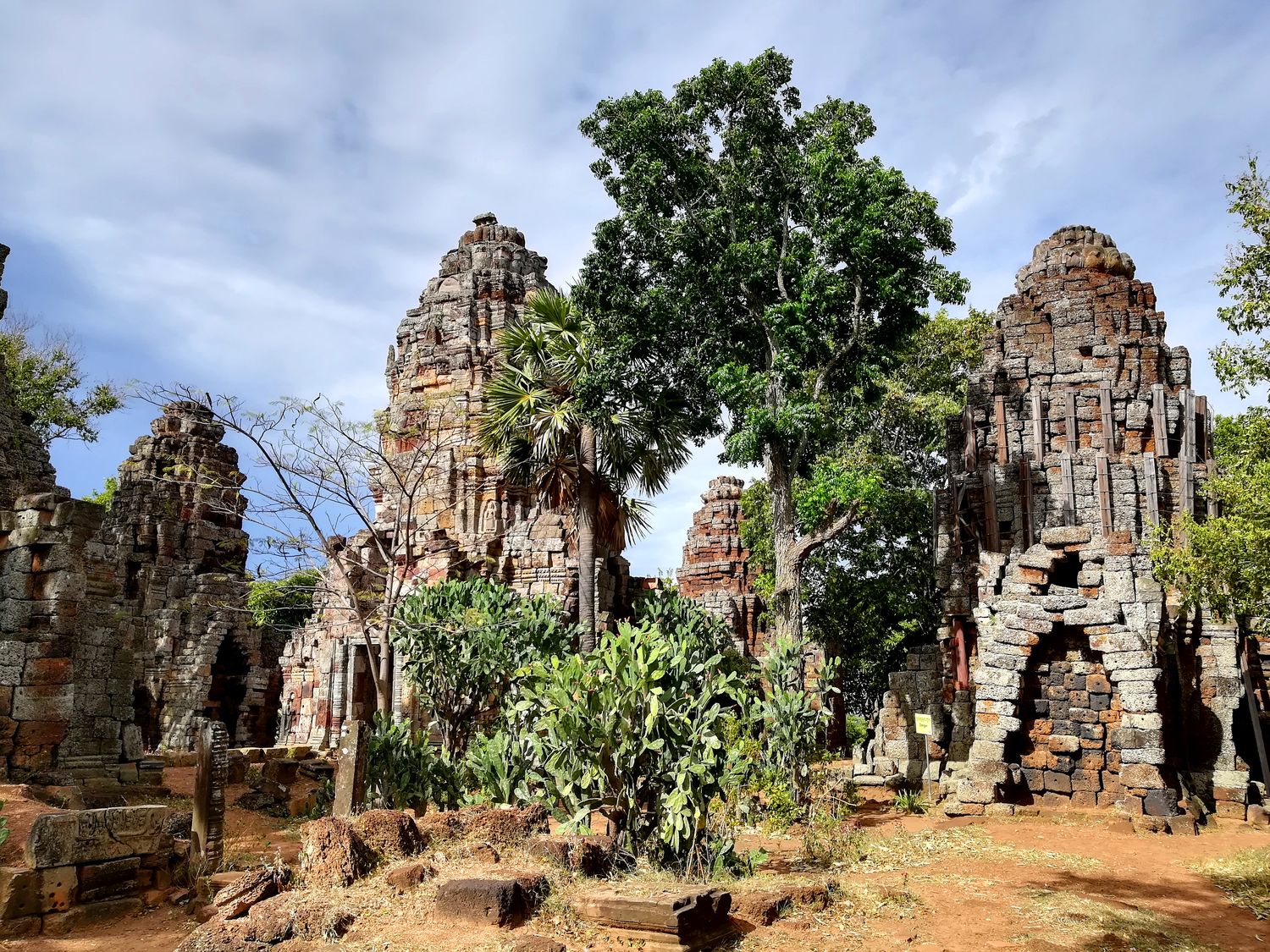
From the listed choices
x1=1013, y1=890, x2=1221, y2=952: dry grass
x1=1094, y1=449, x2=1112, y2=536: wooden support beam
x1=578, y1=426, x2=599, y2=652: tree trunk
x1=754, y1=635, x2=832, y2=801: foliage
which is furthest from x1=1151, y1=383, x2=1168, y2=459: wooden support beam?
x1=1013, y1=890, x2=1221, y2=952: dry grass

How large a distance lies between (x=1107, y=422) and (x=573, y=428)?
12381 mm

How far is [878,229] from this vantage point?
16266 mm

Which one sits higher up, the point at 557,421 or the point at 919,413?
the point at 919,413

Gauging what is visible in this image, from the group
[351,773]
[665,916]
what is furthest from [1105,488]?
[665,916]

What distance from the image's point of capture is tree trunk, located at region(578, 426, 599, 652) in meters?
18.0

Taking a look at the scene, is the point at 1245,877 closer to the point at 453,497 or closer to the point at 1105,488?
the point at 1105,488

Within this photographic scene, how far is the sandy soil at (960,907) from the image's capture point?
7.43 metres

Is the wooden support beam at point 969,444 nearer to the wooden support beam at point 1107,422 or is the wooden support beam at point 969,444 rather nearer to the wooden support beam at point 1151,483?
the wooden support beam at point 1107,422

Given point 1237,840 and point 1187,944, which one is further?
point 1237,840

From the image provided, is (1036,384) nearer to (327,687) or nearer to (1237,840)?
(1237,840)

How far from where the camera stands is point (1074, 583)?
46.0ft

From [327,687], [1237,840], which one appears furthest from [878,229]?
[327,687]

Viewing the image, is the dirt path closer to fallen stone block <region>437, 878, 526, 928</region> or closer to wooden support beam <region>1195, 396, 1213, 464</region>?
fallen stone block <region>437, 878, 526, 928</region>

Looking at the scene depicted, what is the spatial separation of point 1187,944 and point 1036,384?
16.8m
